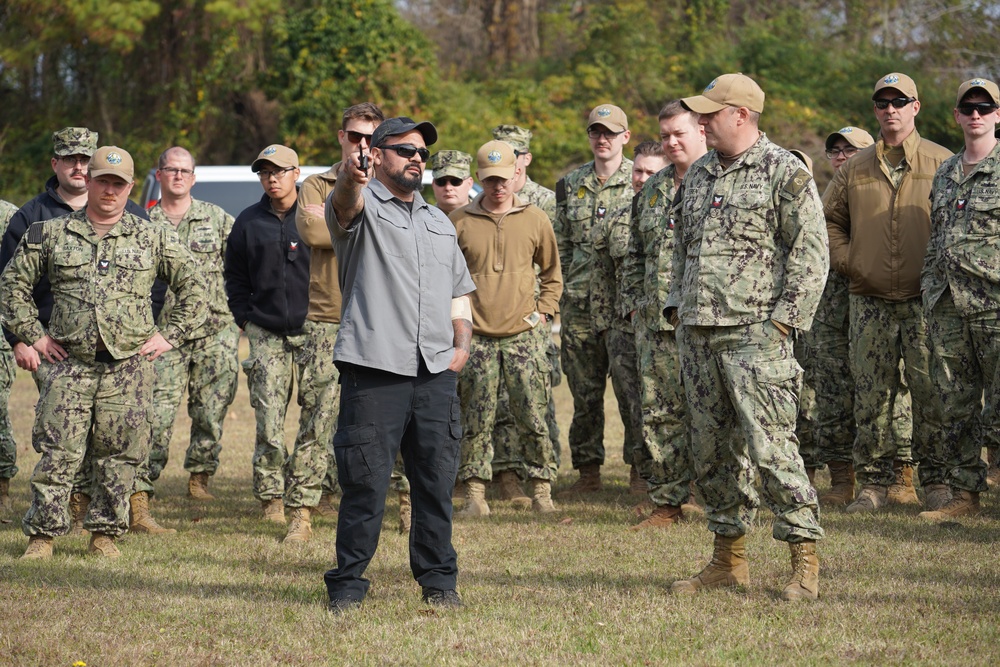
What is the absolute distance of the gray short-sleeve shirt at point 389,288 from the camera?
5.71 meters

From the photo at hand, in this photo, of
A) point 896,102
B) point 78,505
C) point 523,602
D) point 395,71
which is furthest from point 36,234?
point 395,71

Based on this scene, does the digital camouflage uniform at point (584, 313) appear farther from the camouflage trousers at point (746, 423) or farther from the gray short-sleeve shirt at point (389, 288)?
the gray short-sleeve shirt at point (389, 288)

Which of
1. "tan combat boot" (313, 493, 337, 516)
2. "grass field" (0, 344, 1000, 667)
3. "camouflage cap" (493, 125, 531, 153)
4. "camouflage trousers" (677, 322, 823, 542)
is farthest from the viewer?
"camouflage cap" (493, 125, 531, 153)

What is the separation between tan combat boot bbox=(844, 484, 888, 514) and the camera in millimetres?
8430

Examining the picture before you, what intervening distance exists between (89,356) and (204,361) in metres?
2.51

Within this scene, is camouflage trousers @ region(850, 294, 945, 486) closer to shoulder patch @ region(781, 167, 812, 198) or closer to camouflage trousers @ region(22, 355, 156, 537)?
shoulder patch @ region(781, 167, 812, 198)

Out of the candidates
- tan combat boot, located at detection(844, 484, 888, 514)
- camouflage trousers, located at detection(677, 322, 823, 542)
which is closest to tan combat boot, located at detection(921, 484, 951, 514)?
tan combat boot, located at detection(844, 484, 888, 514)

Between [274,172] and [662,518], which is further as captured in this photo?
[274,172]

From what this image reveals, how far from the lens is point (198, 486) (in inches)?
380

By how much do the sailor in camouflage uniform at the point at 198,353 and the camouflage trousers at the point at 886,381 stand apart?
467cm

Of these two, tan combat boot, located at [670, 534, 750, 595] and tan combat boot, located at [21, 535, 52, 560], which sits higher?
tan combat boot, located at [670, 534, 750, 595]

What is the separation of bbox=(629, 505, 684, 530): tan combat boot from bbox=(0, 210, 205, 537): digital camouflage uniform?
3142mm

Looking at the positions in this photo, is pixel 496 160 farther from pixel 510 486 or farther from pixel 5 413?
pixel 5 413

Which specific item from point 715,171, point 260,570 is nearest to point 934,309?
point 715,171
